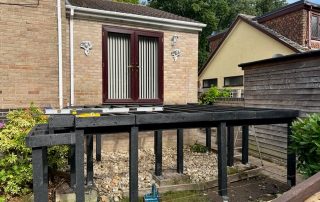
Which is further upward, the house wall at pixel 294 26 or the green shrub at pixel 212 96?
the house wall at pixel 294 26

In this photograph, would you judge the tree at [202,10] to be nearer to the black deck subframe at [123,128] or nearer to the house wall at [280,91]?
the house wall at [280,91]

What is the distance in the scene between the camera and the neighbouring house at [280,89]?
6.97 m

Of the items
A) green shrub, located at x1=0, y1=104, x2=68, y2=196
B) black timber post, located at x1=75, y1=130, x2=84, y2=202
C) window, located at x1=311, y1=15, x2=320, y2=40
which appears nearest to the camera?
black timber post, located at x1=75, y1=130, x2=84, y2=202

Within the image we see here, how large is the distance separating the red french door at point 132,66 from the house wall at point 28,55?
1787mm

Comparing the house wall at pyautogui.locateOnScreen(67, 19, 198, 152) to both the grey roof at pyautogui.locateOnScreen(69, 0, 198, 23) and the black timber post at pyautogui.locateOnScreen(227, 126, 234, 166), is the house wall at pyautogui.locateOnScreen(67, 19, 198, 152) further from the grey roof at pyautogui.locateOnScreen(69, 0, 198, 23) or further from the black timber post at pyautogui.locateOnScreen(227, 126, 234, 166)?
the black timber post at pyautogui.locateOnScreen(227, 126, 234, 166)

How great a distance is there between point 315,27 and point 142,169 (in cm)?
1234

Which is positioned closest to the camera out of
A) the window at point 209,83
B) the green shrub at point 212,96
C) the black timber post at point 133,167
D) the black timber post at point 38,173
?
the black timber post at point 38,173

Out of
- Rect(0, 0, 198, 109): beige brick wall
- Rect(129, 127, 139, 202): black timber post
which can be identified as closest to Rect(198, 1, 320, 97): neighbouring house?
Rect(0, 0, 198, 109): beige brick wall

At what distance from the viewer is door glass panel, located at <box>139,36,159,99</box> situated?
29.2 feet

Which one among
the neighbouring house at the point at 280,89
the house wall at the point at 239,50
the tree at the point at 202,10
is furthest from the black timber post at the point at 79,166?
the tree at the point at 202,10

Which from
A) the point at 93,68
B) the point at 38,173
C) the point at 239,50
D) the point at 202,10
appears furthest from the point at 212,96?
the point at 202,10

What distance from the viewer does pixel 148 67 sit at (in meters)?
9.06

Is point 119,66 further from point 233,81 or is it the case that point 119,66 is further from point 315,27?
point 233,81

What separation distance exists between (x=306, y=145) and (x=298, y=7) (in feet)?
38.9
